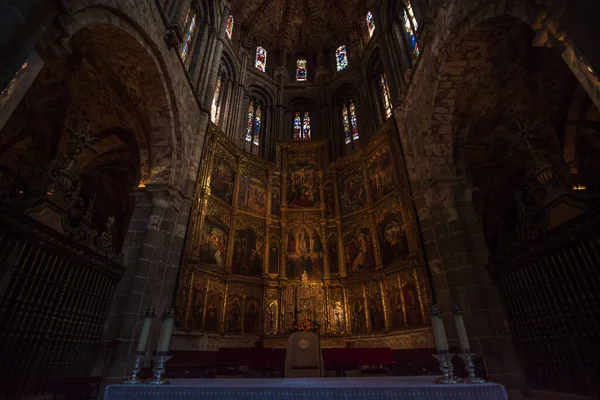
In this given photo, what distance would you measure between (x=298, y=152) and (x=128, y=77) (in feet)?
29.8

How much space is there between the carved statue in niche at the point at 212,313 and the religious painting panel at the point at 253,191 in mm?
4288

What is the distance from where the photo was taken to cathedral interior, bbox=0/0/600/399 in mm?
5992

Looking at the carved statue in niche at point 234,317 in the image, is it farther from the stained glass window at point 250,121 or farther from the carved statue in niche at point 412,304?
the stained glass window at point 250,121

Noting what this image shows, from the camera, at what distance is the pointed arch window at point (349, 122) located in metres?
18.3

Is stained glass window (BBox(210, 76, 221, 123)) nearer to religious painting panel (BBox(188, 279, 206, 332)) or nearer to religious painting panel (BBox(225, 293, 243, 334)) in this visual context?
religious painting panel (BBox(188, 279, 206, 332))

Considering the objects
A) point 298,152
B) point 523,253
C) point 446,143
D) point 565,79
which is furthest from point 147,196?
point 565,79

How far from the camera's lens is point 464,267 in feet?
28.8

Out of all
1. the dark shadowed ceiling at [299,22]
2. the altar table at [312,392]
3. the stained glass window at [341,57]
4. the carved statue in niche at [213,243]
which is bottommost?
the altar table at [312,392]

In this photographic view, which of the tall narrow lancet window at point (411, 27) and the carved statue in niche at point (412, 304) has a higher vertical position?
the tall narrow lancet window at point (411, 27)

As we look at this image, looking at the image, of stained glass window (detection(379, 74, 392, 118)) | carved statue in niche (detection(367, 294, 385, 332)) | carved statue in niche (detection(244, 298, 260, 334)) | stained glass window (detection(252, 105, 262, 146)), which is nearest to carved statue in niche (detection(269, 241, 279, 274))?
carved statue in niche (detection(244, 298, 260, 334))

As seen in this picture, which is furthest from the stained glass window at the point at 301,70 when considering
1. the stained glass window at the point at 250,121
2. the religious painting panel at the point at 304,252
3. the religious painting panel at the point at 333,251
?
the religious painting panel at the point at 333,251

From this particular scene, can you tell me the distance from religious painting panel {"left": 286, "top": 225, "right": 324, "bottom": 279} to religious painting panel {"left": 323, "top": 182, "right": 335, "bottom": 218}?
963mm

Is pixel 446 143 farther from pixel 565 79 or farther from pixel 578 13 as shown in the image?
pixel 578 13

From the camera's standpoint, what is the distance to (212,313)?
11047 millimetres
